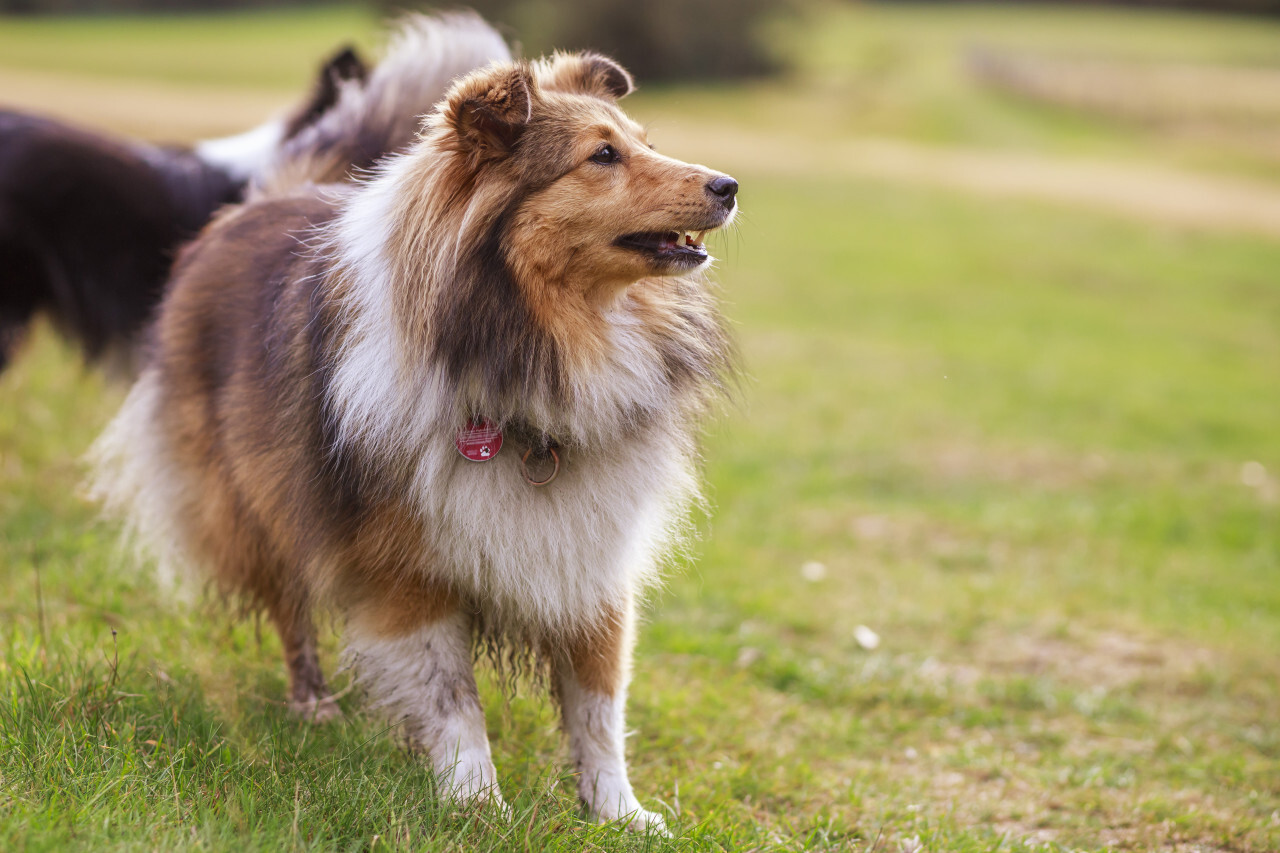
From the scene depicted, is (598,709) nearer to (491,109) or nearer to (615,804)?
(615,804)

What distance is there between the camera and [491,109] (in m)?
3.12

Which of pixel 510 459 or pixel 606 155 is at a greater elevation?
pixel 606 155

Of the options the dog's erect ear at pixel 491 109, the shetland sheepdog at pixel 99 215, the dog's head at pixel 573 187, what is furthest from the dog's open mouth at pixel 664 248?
the shetland sheepdog at pixel 99 215

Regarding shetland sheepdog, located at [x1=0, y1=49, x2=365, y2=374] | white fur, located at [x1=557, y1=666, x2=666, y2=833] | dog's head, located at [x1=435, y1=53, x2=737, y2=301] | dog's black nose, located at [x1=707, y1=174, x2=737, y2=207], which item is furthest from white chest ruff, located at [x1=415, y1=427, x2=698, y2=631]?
shetland sheepdog, located at [x1=0, y1=49, x2=365, y2=374]

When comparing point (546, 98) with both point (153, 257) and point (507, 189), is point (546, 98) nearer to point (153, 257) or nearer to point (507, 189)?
point (507, 189)

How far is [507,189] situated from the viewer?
10.5ft

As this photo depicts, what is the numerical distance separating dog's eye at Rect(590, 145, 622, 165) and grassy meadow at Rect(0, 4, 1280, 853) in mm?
837

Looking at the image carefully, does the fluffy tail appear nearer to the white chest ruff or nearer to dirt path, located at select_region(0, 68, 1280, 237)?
the white chest ruff

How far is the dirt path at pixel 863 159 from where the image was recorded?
22484mm

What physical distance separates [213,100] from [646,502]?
29279 mm

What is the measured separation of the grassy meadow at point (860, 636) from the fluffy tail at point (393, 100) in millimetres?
1044

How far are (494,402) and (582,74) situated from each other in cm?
125

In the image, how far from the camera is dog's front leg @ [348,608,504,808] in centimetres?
332

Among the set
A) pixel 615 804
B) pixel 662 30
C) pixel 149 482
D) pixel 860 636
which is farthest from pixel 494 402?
pixel 662 30
